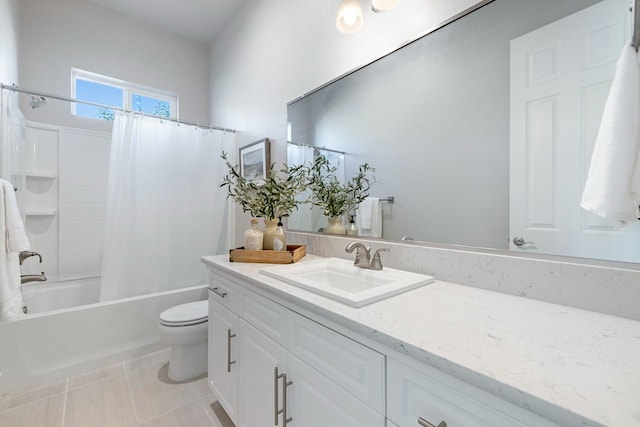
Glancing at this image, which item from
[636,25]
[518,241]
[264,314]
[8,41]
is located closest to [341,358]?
[264,314]

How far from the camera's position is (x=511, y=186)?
968 mm

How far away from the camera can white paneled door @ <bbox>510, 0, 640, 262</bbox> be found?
78cm

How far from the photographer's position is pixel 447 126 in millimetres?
1150

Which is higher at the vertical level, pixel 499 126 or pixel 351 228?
pixel 499 126

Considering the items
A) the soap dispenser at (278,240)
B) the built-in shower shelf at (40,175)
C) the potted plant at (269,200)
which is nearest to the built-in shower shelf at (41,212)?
the built-in shower shelf at (40,175)

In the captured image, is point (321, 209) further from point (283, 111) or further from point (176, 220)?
point (176, 220)

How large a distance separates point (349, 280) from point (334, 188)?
1.99 feet

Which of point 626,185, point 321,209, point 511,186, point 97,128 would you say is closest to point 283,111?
point 321,209

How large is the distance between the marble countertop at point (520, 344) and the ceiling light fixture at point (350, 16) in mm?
1319

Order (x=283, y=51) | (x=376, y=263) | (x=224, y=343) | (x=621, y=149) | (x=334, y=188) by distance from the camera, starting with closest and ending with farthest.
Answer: (x=621, y=149), (x=376, y=263), (x=224, y=343), (x=334, y=188), (x=283, y=51)

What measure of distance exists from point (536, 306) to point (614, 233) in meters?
Result: 0.28

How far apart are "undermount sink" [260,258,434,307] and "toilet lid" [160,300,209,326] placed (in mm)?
924

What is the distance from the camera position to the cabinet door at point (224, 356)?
4.25 ft

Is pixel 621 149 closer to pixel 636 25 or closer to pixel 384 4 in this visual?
pixel 636 25
